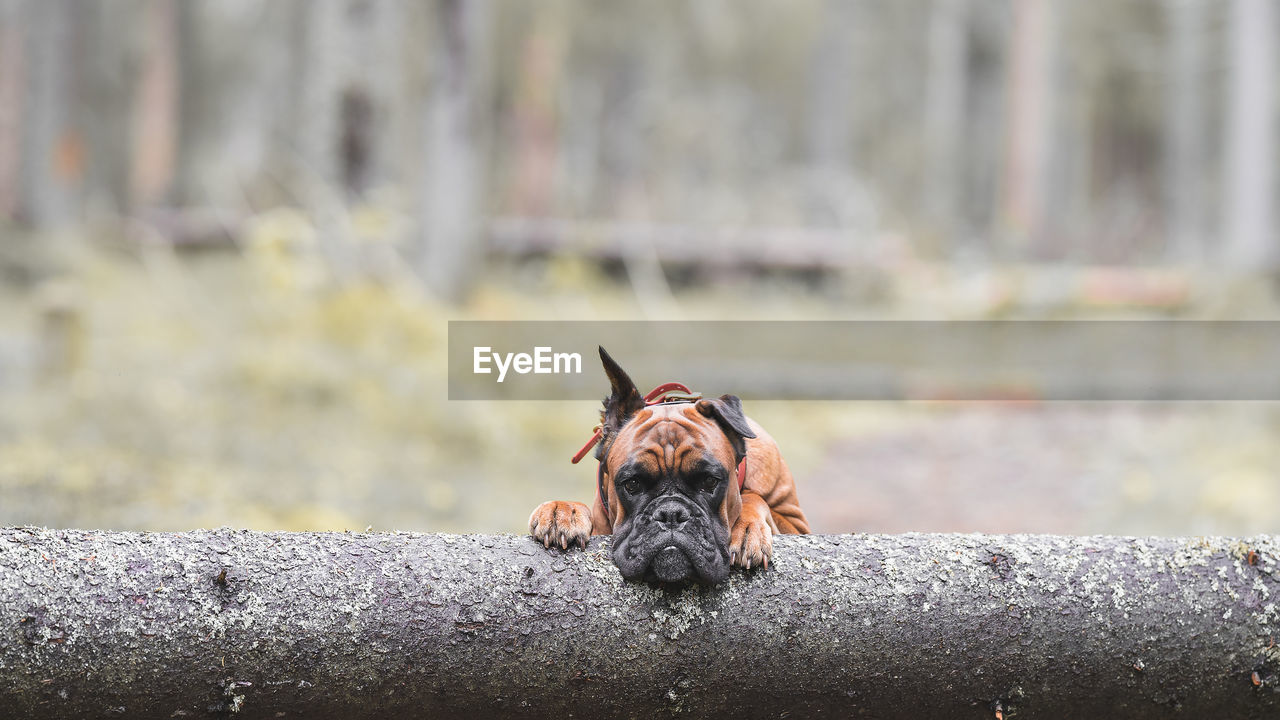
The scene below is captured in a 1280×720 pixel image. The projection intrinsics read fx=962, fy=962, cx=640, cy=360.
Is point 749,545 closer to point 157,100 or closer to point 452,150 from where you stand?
point 452,150

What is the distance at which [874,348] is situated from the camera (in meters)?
11.2

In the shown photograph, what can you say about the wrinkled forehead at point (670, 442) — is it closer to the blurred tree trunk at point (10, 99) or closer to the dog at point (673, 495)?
the dog at point (673, 495)

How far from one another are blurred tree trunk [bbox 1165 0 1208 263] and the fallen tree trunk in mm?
31891

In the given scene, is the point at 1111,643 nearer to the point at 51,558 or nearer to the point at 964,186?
the point at 51,558

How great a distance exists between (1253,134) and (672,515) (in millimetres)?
17986

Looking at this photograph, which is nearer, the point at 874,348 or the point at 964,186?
the point at 874,348

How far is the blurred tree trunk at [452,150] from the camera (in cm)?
1085

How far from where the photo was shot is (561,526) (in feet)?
7.94

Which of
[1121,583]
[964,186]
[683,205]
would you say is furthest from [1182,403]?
[964,186]

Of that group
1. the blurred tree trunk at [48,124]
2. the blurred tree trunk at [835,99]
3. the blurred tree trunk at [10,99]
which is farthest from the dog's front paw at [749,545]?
the blurred tree trunk at [835,99]

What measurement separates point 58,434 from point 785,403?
279 inches

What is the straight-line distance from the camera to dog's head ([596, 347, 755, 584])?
7.05 ft

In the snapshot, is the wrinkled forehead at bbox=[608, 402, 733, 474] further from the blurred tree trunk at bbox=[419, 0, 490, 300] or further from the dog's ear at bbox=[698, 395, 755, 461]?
the blurred tree trunk at bbox=[419, 0, 490, 300]

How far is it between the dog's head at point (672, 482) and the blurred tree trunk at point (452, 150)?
9006 millimetres
